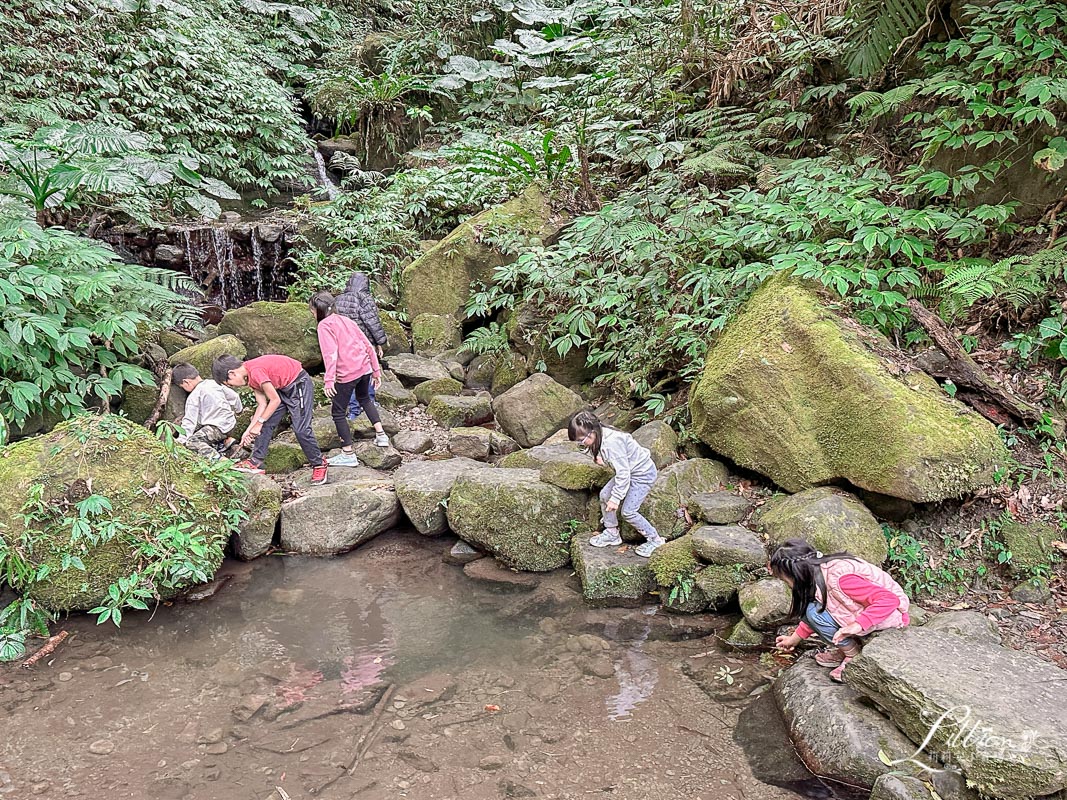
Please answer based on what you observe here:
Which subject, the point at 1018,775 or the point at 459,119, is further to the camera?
the point at 459,119

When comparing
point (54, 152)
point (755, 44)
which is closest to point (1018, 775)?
point (755, 44)

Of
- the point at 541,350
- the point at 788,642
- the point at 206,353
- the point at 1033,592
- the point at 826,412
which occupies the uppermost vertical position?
the point at 206,353

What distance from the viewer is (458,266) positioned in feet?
29.7

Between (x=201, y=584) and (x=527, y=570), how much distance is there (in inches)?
99.3

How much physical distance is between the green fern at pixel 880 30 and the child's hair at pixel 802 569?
214 inches

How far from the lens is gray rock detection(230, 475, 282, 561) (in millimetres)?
5328

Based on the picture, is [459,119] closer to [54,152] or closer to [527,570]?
[54,152]

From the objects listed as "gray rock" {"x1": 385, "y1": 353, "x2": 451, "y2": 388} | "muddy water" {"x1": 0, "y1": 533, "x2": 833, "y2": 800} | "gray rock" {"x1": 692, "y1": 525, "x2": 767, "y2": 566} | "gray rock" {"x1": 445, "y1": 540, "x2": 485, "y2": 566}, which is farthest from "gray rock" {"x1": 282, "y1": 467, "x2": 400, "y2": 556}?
"gray rock" {"x1": 692, "y1": 525, "x2": 767, "y2": 566}

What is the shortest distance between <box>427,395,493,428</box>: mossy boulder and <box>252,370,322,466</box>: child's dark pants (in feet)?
5.43

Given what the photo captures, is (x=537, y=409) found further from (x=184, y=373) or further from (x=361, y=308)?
(x=184, y=373)

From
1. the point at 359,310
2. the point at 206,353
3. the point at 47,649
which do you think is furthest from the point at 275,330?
the point at 47,649

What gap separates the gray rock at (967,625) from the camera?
3.68 meters

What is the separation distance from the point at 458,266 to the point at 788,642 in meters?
6.66

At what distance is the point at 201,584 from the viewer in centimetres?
501
